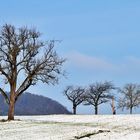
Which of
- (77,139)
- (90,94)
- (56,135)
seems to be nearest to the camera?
(77,139)

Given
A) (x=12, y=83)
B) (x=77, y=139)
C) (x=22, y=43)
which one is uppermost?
(x=22, y=43)

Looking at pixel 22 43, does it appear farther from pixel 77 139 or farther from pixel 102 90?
pixel 102 90

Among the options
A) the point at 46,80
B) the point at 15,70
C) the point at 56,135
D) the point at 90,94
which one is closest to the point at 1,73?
the point at 15,70

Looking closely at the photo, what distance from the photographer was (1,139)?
106 ft

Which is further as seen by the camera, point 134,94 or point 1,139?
point 134,94

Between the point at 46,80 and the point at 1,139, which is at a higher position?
the point at 46,80

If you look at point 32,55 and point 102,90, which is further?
point 102,90

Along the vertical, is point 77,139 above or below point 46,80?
below

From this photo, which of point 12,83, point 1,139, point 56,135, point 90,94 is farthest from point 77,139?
point 90,94

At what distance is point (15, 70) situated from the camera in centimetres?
5609

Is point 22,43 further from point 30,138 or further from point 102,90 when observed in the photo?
point 102,90

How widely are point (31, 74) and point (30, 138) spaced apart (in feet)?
79.8

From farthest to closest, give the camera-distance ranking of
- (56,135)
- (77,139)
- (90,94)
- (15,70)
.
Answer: (90,94), (15,70), (56,135), (77,139)

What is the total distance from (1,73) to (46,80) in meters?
5.47
